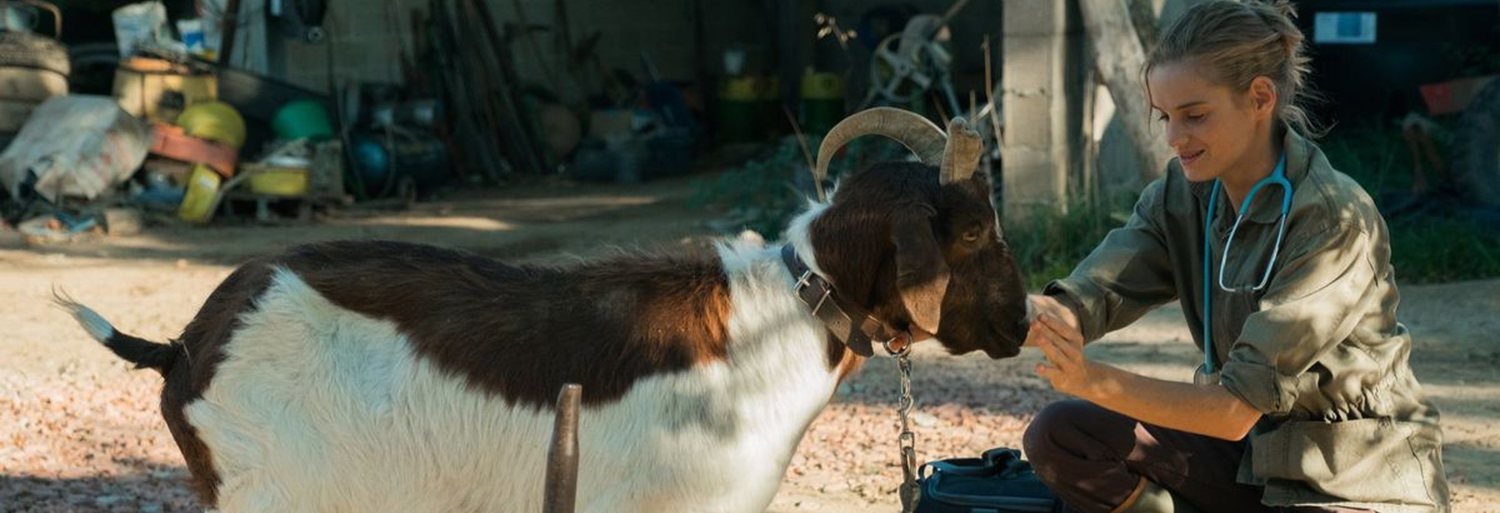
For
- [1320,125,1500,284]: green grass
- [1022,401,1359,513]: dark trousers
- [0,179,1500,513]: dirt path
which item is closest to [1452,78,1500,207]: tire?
[1320,125,1500,284]: green grass

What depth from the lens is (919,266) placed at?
3.65 m

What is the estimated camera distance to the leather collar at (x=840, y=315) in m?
3.81

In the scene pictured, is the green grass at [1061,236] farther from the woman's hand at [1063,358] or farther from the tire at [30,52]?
the tire at [30,52]

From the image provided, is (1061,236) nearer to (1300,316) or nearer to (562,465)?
(1300,316)

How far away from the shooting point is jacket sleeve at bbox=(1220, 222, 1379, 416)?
3.66 metres

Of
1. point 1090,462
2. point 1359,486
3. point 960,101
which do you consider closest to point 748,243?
point 1090,462

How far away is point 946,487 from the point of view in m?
4.60

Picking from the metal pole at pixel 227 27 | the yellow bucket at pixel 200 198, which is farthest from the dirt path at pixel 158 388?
the metal pole at pixel 227 27

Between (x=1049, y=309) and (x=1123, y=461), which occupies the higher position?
(x=1049, y=309)

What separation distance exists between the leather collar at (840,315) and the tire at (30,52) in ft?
39.3

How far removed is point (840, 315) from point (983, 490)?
100 cm

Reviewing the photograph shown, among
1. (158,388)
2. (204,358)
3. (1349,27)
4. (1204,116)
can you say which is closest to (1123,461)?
(1204,116)

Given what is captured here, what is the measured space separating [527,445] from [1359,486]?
181 centimetres

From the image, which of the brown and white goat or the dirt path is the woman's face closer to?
the brown and white goat
